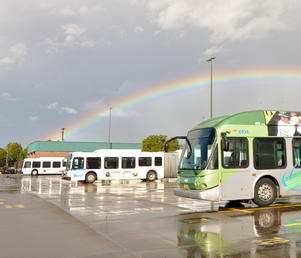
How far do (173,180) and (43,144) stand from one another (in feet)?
160

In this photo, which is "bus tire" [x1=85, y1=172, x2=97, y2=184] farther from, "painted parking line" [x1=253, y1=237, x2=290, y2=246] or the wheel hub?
"painted parking line" [x1=253, y1=237, x2=290, y2=246]

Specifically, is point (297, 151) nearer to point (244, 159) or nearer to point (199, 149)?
point (244, 159)

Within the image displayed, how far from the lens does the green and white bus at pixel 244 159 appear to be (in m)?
10.9

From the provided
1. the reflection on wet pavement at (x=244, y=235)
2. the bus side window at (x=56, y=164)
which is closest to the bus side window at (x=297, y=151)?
the reflection on wet pavement at (x=244, y=235)

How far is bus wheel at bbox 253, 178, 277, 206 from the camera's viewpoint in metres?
11.3

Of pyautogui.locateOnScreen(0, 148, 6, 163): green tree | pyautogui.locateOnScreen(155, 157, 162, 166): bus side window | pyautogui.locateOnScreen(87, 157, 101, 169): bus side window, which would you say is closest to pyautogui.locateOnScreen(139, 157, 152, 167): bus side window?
pyautogui.locateOnScreen(155, 157, 162, 166): bus side window

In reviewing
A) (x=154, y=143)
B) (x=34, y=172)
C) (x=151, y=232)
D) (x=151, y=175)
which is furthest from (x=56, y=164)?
(x=151, y=232)

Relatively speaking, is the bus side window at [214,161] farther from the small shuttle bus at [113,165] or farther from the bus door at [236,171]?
the small shuttle bus at [113,165]

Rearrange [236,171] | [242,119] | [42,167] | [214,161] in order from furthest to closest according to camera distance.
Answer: [42,167]
[242,119]
[236,171]
[214,161]

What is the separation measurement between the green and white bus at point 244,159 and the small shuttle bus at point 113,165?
1794cm

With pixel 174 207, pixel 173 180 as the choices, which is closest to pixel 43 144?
pixel 173 180

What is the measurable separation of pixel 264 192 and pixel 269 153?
1416 millimetres

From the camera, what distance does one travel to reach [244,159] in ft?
37.1

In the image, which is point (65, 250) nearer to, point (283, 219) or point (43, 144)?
point (283, 219)
